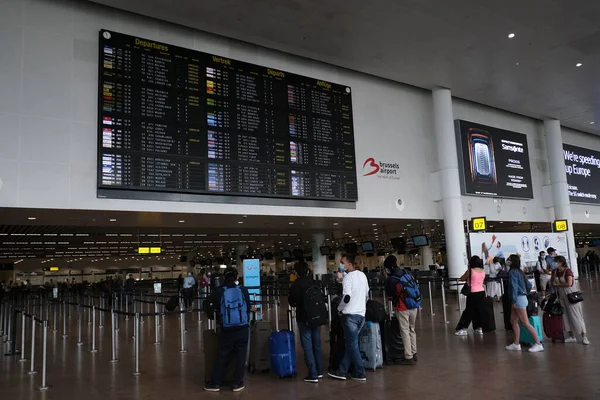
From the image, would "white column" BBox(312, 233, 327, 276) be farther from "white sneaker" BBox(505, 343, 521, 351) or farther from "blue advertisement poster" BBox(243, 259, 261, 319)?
"white sneaker" BBox(505, 343, 521, 351)

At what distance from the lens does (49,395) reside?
586 cm

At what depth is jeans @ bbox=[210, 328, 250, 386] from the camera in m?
5.73

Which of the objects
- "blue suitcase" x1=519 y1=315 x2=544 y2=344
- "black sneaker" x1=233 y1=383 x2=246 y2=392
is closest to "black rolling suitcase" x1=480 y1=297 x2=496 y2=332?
"blue suitcase" x1=519 y1=315 x2=544 y2=344

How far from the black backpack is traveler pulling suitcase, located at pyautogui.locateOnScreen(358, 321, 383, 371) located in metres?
0.84

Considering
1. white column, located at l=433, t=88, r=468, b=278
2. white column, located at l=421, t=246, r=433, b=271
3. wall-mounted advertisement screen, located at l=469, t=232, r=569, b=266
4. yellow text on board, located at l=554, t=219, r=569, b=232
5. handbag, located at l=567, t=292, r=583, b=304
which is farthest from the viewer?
white column, located at l=421, t=246, r=433, b=271

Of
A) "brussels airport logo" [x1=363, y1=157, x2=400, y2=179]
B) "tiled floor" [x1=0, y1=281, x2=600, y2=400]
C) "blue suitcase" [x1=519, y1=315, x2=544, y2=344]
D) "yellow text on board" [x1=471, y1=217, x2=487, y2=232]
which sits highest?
"brussels airport logo" [x1=363, y1=157, x2=400, y2=179]

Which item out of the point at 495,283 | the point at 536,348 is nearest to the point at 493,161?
the point at 495,283

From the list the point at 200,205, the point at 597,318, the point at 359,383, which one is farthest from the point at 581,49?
the point at 359,383

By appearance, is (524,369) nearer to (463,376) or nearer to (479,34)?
(463,376)

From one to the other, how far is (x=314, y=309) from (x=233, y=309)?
0.98m

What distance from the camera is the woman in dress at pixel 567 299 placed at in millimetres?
7734

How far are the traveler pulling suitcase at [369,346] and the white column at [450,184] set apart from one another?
1156 cm

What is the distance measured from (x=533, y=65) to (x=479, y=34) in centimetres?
370

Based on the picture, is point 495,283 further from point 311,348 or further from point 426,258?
point 426,258
